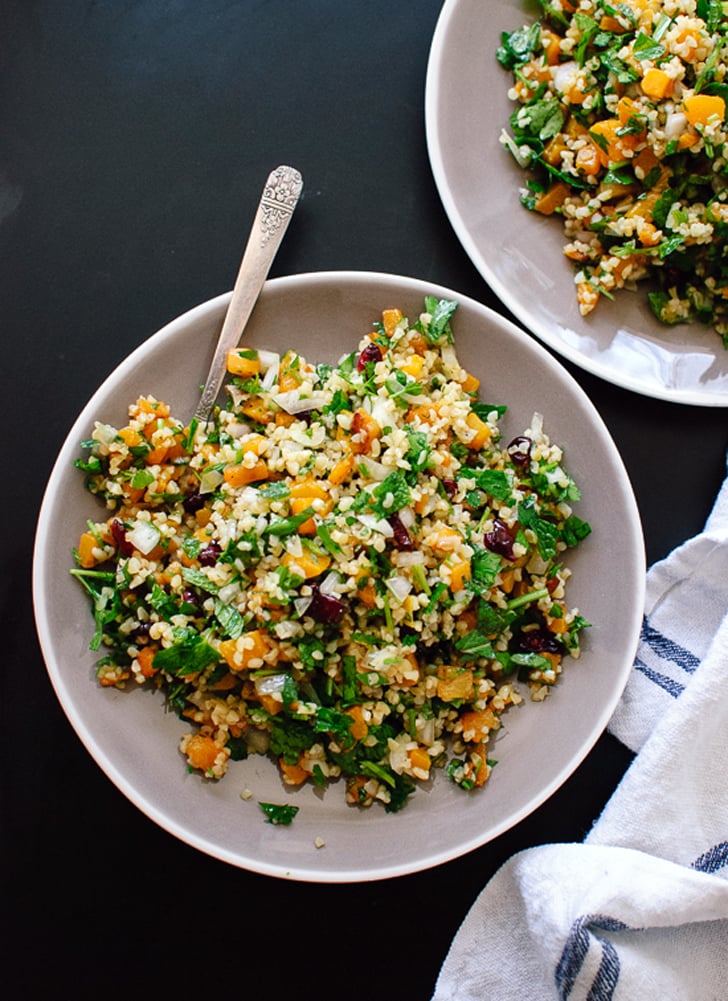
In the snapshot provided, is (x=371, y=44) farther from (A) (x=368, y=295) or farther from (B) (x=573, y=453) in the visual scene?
(B) (x=573, y=453)

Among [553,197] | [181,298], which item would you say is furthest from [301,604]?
[553,197]

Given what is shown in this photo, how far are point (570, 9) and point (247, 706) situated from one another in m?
1.90

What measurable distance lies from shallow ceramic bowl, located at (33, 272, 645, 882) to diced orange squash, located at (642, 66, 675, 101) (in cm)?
62

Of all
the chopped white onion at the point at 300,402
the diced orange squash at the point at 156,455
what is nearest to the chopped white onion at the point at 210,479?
the diced orange squash at the point at 156,455

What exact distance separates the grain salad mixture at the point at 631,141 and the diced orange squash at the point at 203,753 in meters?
1.43

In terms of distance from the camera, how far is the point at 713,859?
86.3 inches

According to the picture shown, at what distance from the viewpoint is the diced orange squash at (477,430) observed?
81.3 inches

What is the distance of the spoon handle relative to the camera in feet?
6.84

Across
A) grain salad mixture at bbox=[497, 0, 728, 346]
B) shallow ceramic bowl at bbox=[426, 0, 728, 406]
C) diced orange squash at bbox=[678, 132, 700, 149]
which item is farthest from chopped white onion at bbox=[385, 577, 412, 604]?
diced orange squash at bbox=[678, 132, 700, 149]

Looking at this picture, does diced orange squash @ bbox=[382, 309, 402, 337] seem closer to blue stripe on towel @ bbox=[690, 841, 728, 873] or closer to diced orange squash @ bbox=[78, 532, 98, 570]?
diced orange squash @ bbox=[78, 532, 98, 570]

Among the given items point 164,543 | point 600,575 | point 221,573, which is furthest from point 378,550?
point 600,575

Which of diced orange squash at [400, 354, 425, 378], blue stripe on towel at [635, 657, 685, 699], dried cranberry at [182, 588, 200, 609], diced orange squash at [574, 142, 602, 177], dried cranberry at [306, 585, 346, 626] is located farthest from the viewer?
blue stripe on towel at [635, 657, 685, 699]

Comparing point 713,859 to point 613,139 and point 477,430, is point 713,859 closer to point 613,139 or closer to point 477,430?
point 477,430

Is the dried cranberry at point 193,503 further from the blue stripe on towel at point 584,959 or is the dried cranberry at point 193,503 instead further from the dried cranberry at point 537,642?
the blue stripe on towel at point 584,959
